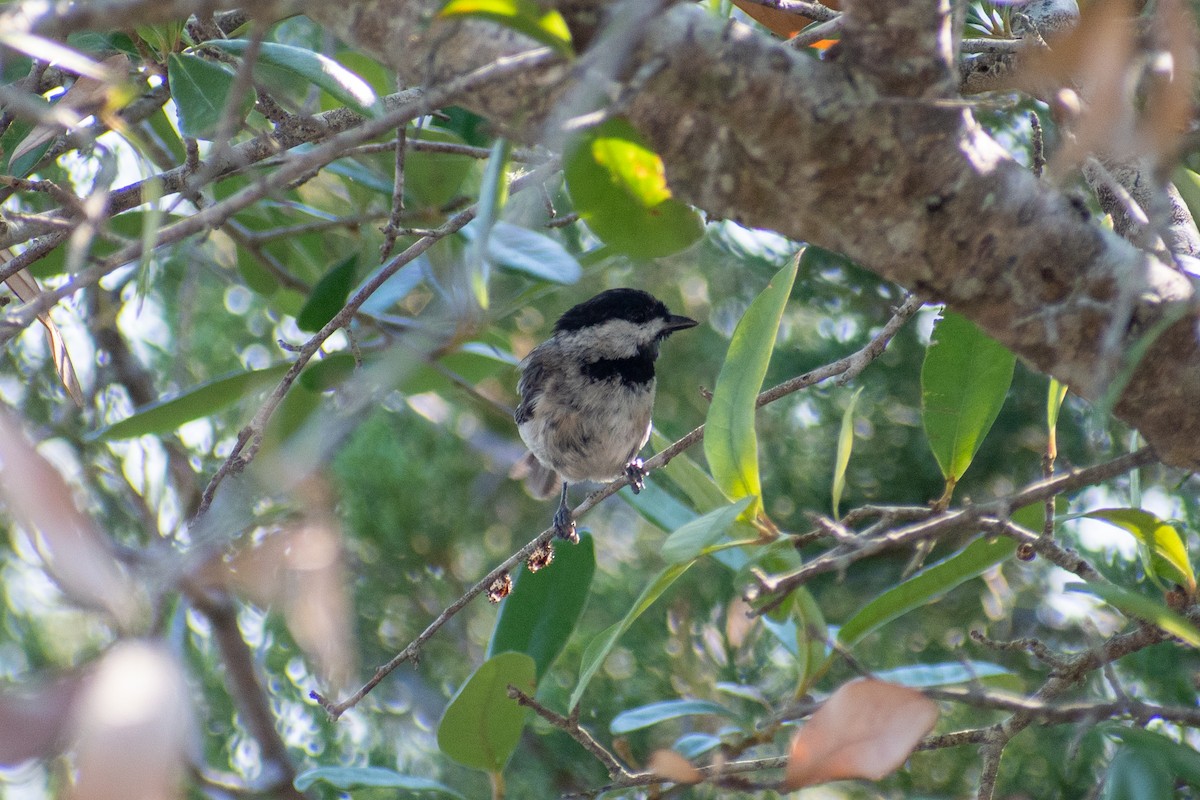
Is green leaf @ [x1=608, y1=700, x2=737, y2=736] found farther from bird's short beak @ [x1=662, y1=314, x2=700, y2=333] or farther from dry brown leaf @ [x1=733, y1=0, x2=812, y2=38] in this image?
bird's short beak @ [x1=662, y1=314, x2=700, y2=333]

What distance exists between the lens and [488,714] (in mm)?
1647

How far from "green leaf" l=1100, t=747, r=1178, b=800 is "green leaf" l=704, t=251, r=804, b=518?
0.57m

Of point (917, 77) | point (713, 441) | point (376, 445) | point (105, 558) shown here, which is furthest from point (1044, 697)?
point (376, 445)

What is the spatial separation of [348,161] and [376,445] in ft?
3.77

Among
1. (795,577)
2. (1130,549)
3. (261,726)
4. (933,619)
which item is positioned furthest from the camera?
(261,726)

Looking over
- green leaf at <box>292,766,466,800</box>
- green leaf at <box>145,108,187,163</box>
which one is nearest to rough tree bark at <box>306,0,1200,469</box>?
green leaf at <box>292,766,466,800</box>

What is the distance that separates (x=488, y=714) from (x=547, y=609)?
273 mm

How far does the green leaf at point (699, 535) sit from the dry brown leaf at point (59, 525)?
676mm

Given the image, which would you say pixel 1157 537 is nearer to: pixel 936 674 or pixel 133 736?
pixel 936 674

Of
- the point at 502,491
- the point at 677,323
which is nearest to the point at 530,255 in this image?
the point at 677,323

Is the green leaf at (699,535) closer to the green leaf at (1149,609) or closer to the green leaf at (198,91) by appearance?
the green leaf at (1149,609)

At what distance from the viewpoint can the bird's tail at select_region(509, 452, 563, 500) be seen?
3.70 meters

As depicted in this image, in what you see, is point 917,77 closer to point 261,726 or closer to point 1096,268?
point 1096,268

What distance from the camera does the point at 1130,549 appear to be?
8.21ft
